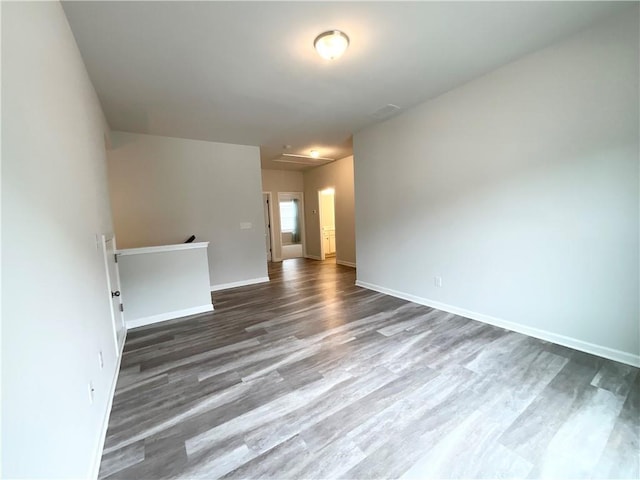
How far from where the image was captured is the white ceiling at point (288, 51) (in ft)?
6.04

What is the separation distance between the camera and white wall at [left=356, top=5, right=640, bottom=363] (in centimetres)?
210

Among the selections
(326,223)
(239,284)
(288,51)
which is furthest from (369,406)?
(326,223)

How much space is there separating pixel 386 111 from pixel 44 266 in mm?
3761

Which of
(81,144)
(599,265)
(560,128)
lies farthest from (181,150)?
(599,265)

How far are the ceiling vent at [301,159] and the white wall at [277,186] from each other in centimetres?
117

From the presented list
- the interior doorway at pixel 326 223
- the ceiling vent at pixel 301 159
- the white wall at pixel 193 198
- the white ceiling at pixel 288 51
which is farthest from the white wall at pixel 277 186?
the white ceiling at pixel 288 51

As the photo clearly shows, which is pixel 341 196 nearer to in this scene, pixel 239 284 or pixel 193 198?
pixel 239 284

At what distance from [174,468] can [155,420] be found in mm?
470

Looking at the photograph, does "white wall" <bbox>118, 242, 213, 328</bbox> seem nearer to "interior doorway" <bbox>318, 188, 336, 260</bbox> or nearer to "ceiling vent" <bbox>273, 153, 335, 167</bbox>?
"ceiling vent" <bbox>273, 153, 335, 167</bbox>

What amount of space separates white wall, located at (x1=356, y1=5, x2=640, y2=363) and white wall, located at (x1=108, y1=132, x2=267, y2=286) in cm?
300

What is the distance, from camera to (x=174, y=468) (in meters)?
1.40

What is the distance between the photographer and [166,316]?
138 inches

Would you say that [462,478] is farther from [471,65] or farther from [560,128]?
[471,65]

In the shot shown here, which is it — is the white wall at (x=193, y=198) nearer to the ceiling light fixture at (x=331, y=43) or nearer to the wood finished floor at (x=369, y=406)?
the wood finished floor at (x=369, y=406)
